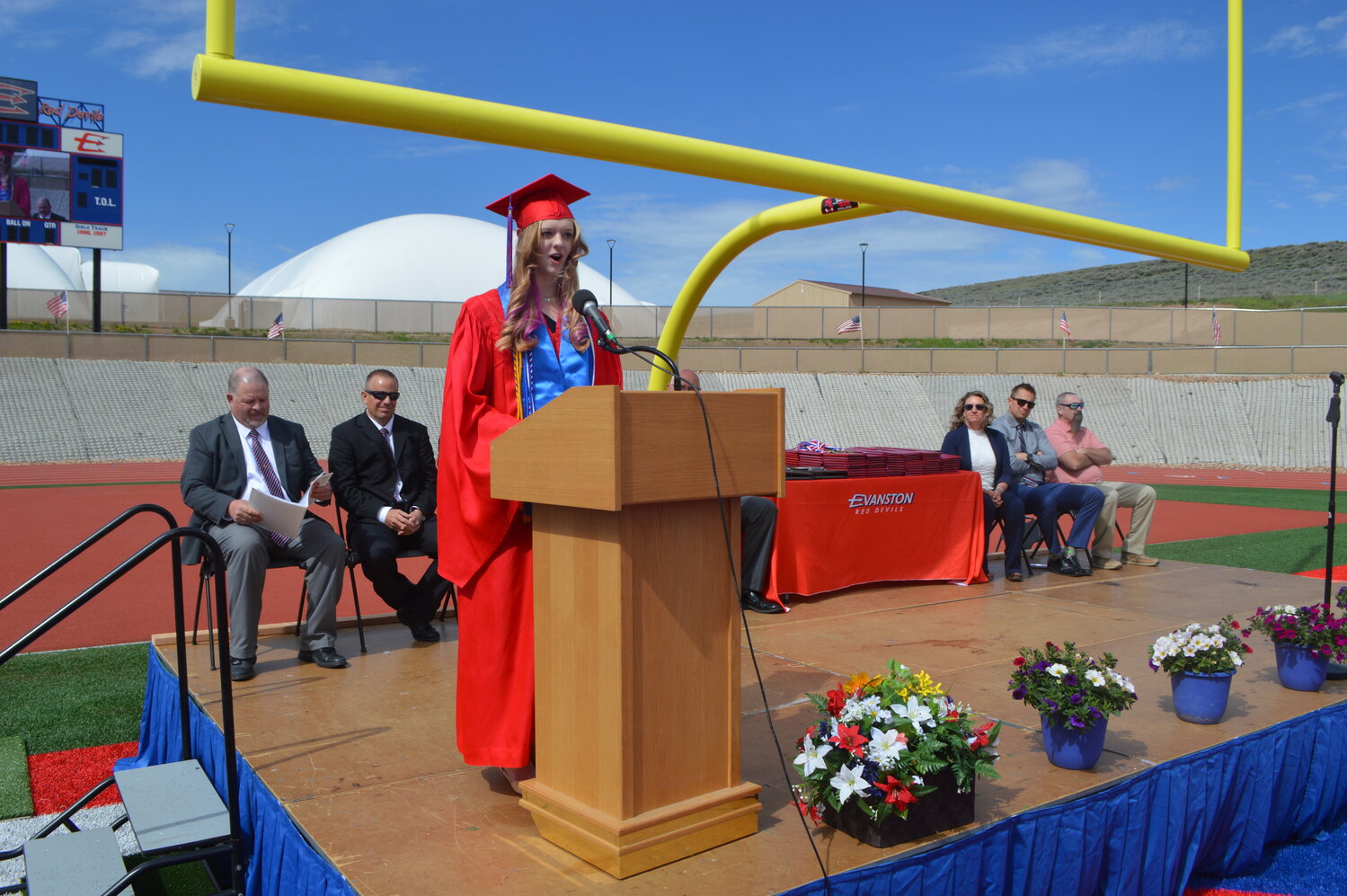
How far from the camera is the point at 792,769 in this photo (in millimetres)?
3719

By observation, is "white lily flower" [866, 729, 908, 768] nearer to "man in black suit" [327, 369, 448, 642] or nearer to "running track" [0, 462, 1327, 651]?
"man in black suit" [327, 369, 448, 642]

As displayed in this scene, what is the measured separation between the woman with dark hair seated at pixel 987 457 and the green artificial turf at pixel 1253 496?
31.9ft

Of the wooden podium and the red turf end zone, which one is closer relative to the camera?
the wooden podium

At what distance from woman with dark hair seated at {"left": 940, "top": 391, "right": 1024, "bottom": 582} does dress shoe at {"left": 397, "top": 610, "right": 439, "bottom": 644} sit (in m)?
4.45

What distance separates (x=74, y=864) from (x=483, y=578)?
148 centimetres

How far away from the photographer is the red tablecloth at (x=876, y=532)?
7.13m

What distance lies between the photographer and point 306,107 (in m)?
2.08

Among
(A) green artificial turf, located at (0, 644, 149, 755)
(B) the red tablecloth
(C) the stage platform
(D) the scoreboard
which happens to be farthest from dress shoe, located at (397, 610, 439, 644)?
(D) the scoreboard

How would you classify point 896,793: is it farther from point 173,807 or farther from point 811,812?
point 173,807

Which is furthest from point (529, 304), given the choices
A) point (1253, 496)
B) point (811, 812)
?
point (1253, 496)

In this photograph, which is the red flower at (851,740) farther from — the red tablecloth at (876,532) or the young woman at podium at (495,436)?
the red tablecloth at (876,532)

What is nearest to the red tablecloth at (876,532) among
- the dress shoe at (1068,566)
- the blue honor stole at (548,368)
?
the dress shoe at (1068,566)

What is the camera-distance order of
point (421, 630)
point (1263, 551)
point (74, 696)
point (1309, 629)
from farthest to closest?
point (1263, 551)
point (421, 630)
point (74, 696)
point (1309, 629)

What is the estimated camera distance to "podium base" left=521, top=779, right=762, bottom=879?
263 cm
